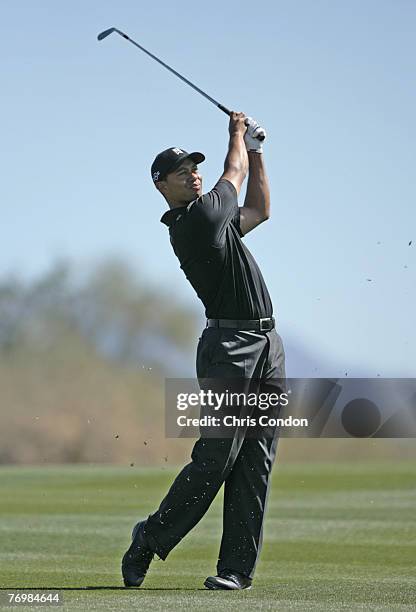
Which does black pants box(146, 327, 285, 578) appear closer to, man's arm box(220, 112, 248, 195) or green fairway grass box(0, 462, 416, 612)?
green fairway grass box(0, 462, 416, 612)

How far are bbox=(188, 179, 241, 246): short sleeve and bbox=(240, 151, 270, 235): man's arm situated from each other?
0.94ft

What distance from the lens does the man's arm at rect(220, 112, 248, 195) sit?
23.3 ft

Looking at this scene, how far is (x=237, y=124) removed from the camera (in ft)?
23.8

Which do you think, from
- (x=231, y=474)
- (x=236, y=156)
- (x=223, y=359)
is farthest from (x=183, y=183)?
(x=231, y=474)

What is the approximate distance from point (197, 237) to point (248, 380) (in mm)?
708

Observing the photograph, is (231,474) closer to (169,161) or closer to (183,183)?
(183,183)

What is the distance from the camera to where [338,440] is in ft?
84.2

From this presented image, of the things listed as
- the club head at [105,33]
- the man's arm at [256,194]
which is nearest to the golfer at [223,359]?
the man's arm at [256,194]

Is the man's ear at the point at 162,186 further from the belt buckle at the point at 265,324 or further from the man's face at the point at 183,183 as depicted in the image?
the belt buckle at the point at 265,324

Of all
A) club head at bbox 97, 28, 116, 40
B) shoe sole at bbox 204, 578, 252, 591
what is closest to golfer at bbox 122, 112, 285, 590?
shoe sole at bbox 204, 578, 252, 591

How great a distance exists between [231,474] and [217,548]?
9.75 ft

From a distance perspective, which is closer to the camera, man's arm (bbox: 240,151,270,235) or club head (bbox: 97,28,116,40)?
man's arm (bbox: 240,151,270,235)

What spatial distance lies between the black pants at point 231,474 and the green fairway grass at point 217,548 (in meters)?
0.23

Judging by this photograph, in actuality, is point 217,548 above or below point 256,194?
below
